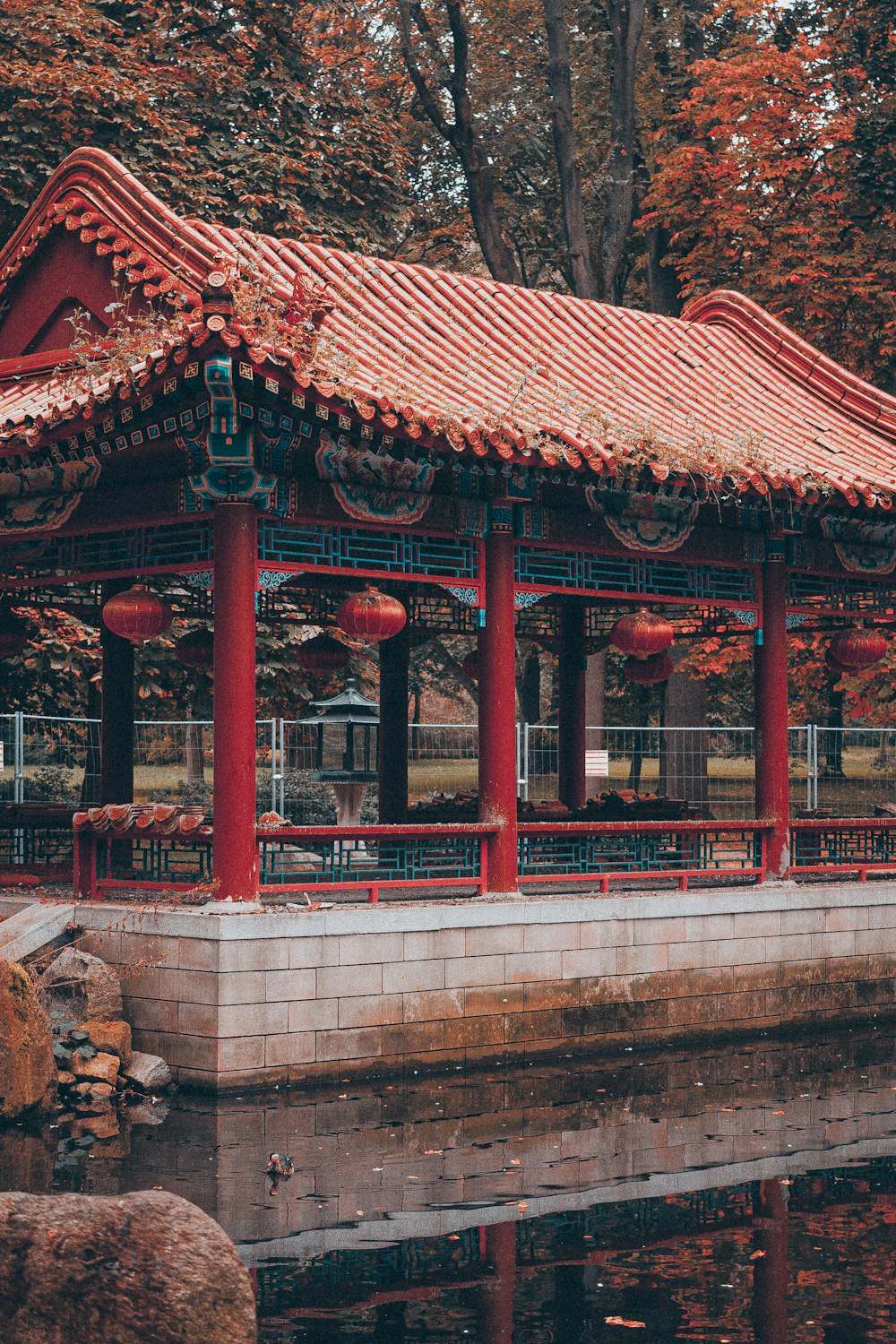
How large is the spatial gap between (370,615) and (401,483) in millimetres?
1032

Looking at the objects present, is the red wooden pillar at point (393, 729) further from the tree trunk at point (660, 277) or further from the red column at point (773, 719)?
the tree trunk at point (660, 277)

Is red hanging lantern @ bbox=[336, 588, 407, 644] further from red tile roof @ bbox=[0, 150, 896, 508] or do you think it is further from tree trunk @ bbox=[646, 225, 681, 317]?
tree trunk @ bbox=[646, 225, 681, 317]

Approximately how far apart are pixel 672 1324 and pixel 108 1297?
7.95ft

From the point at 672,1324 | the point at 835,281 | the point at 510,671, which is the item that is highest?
the point at 835,281

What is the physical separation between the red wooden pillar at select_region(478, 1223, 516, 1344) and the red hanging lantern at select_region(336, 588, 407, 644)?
17.4 ft

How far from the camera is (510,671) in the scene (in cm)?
1405

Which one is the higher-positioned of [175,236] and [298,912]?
[175,236]

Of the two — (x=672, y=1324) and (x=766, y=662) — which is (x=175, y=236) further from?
(x=672, y=1324)

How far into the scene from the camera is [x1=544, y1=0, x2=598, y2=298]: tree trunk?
82.4 feet

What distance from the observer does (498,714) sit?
14117 mm

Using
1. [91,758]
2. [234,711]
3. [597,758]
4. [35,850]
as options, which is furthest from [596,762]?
[234,711]

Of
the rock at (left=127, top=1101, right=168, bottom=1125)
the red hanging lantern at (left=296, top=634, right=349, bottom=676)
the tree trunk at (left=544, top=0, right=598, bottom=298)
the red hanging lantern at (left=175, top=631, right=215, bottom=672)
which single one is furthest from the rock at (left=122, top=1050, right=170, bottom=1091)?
the tree trunk at (left=544, top=0, right=598, bottom=298)

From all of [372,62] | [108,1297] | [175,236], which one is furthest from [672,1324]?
[372,62]

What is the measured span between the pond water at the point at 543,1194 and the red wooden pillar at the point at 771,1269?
0.02m
